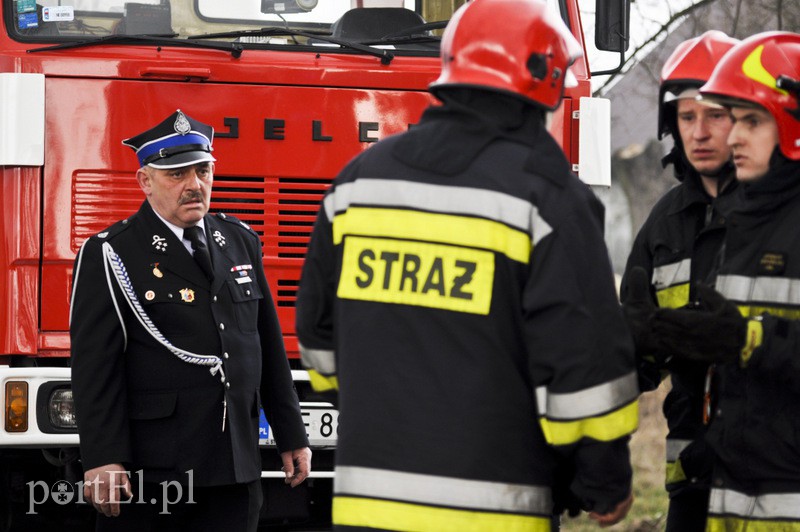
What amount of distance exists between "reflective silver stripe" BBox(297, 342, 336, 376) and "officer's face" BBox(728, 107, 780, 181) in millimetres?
1161

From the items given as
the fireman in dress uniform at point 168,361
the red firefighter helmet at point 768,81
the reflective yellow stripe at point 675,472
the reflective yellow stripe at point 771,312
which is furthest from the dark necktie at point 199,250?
the reflective yellow stripe at point 771,312

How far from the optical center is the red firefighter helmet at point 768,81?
11.7ft

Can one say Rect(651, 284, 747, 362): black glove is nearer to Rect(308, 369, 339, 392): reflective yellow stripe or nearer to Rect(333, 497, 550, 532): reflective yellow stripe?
Rect(333, 497, 550, 532): reflective yellow stripe

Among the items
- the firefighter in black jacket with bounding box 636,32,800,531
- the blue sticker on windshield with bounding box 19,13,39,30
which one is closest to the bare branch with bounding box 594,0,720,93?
the blue sticker on windshield with bounding box 19,13,39,30

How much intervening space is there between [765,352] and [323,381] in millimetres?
1120

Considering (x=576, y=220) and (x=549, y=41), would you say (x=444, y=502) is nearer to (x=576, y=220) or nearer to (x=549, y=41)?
(x=576, y=220)

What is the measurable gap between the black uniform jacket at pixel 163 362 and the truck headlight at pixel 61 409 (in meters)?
0.95

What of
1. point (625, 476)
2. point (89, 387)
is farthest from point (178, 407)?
point (625, 476)

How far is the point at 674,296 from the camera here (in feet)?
12.8

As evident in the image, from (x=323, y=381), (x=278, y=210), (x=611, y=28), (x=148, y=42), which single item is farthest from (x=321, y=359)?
(x=611, y=28)

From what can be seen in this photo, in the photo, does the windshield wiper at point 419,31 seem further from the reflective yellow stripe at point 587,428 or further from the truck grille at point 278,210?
the reflective yellow stripe at point 587,428

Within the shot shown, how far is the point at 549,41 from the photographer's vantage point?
3330mm

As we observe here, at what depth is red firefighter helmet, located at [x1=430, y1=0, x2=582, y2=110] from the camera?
326 cm

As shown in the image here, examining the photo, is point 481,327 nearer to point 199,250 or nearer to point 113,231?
point 199,250
